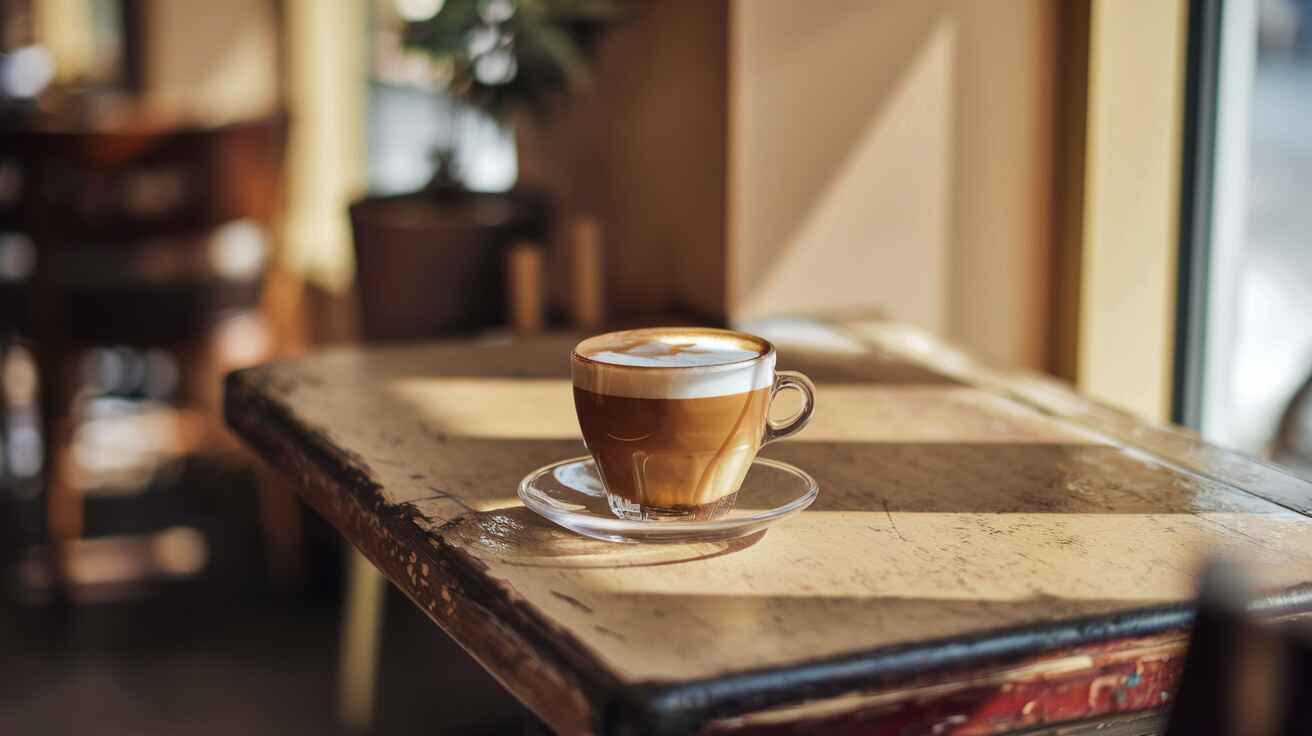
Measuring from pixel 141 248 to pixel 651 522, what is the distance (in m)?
2.22

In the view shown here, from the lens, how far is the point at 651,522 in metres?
0.72

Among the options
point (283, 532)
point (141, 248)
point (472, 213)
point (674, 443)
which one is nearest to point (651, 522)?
point (674, 443)

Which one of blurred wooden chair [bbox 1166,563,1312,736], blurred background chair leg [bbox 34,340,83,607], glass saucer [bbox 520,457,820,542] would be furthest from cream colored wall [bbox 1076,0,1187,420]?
blurred background chair leg [bbox 34,340,83,607]

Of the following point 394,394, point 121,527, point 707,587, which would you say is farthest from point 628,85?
point 121,527

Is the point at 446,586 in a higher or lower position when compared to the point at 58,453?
higher

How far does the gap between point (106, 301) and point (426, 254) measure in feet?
3.73


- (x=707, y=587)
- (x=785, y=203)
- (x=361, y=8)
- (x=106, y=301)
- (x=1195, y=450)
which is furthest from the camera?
(x=361, y=8)

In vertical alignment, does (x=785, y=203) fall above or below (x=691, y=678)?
above

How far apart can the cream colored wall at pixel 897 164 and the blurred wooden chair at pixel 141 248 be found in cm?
132

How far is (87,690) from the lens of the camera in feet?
7.15

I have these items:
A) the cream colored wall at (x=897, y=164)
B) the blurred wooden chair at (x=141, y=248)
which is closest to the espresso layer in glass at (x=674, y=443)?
the cream colored wall at (x=897, y=164)

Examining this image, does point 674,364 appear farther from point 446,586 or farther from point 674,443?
point 446,586

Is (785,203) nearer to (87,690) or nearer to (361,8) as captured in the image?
(87,690)

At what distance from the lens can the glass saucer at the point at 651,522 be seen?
711 millimetres
